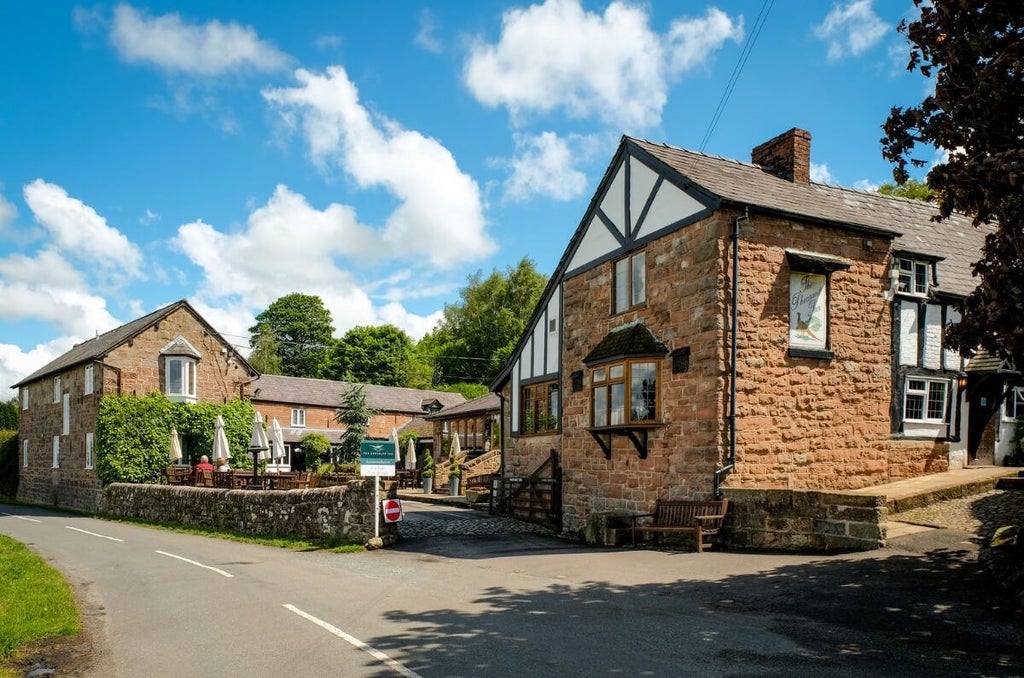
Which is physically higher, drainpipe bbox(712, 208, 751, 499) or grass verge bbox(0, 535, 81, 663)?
drainpipe bbox(712, 208, 751, 499)

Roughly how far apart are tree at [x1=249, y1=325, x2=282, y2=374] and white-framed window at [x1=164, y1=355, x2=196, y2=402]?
34.7 meters

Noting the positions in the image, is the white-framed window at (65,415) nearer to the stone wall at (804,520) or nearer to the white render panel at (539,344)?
the white render panel at (539,344)

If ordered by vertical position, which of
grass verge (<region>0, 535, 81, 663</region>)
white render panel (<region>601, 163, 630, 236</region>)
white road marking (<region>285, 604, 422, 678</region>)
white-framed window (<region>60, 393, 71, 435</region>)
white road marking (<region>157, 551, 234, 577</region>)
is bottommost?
white road marking (<region>157, 551, 234, 577</region>)

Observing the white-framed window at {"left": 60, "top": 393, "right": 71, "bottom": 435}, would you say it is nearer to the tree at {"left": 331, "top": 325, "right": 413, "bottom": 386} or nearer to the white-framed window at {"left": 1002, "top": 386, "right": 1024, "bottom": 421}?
the tree at {"left": 331, "top": 325, "right": 413, "bottom": 386}

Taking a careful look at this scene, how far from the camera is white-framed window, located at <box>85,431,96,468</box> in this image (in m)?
35.9

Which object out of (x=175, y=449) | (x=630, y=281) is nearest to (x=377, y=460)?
(x=630, y=281)

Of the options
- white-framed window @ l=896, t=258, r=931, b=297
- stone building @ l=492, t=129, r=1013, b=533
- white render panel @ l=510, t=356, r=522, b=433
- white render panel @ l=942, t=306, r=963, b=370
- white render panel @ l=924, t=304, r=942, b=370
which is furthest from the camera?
white render panel @ l=510, t=356, r=522, b=433

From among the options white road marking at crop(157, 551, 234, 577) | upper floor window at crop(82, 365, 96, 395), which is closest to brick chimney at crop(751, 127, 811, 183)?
white road marking at crop(157, 551, 234, 577)

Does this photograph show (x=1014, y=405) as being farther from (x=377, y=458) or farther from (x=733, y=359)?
(x=377, y=458)

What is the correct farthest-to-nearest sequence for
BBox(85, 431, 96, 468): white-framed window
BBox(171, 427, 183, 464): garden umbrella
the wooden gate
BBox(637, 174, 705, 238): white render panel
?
BBox(85, 431, 96, 468): white-framed window
BBox(171, 427, 183, 464): garden umbrella
the wooden gate
BBox(637, 174, 705, 238): white render panel

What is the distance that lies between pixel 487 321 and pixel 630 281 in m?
49.8

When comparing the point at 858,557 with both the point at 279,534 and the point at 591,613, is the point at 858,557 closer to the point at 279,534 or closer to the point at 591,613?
the point at 591,613

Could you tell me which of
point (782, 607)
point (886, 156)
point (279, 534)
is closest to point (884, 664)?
point (782, 607)

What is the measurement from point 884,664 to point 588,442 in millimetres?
13559
